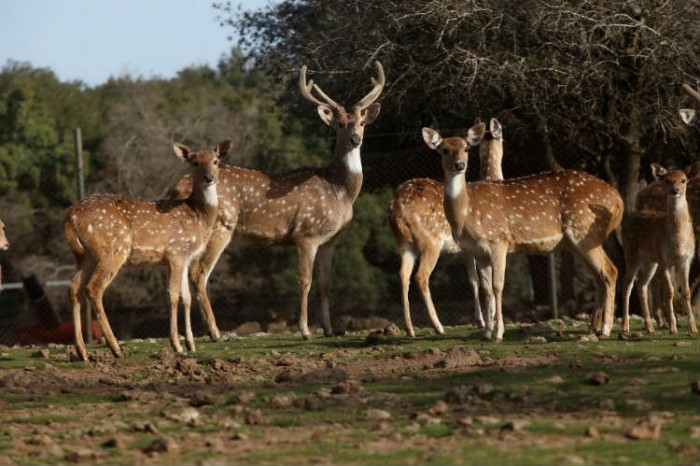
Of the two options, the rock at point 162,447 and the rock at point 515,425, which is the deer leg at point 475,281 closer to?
the rock at point 515,425

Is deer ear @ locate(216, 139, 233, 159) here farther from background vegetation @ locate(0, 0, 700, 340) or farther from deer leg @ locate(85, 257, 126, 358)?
background vegetation @ locate(0, 0, 700, 340)

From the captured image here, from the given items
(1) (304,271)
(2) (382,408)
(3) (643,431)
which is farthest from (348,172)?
(3) (643,431)

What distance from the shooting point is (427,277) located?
13.6 meters

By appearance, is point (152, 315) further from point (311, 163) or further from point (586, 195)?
point (586, 195)

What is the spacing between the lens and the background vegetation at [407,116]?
15844mm

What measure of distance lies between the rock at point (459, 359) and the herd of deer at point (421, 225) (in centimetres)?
159

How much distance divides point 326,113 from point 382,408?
Answer: 6806mm

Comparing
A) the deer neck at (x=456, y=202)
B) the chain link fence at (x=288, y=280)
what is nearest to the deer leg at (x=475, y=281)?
the deer neck at (x=456, y=202)

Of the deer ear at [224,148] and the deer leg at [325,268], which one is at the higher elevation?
the deer ear at [224,148]

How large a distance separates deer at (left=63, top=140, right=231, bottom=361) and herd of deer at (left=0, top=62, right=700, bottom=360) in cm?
1

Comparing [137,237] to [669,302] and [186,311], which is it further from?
[669,302]

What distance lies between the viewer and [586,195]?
41.9 feet

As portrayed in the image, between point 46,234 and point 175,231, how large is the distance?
39.5ft

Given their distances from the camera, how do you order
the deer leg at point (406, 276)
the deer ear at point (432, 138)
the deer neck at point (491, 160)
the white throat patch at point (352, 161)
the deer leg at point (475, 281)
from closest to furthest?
the deer ear at point (432, 138)
the deer leg at point (406, 276)
the deer leg at point (475, 281)
the white throat patch at point (352, 161)
the deer neck at point (491, 160)
